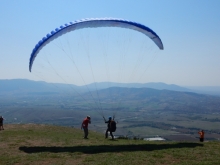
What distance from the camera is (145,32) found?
696 inches

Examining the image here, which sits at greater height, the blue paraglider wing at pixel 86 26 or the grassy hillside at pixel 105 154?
the blue paraglider wing at pixel 86 26

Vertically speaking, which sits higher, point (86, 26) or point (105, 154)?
point (86, 26)

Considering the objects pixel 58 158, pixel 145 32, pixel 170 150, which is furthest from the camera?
pixel 145 32

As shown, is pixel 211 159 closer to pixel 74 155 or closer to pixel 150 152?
pixel 150 152

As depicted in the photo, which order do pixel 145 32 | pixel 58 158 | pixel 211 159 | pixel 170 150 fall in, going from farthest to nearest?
pixel 145 32 < pixel 170 150 < pixel 58 158 < pixel 211 159

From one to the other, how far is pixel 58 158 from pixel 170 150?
6.52 metres

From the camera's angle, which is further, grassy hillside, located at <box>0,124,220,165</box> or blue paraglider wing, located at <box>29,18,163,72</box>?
blue paraglider wing, located at <box>29,18,163,72</box>

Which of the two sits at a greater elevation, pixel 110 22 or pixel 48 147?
pixel 110 22

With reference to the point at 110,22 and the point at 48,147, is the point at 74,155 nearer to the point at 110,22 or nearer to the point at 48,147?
the point at 48,147

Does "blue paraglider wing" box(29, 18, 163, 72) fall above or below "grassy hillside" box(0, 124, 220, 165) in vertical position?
above

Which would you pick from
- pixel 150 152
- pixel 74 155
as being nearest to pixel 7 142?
pixel 74 155

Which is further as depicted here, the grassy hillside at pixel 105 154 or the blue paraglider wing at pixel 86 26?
the blue paraglider wing at pixel 86 26

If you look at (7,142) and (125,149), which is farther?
(7,142)

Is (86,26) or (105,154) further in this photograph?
(86,26)
